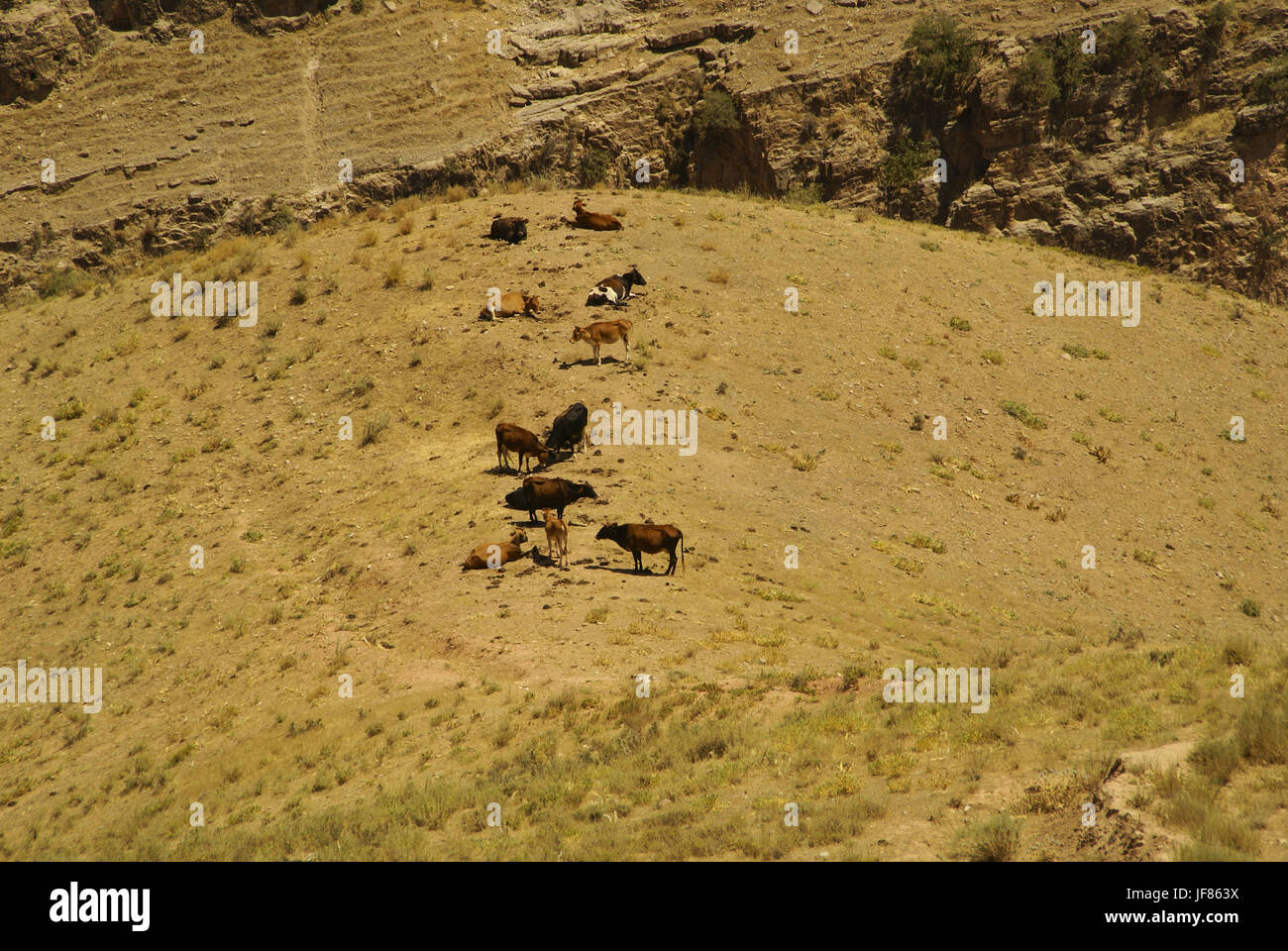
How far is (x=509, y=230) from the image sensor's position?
99.6 ft

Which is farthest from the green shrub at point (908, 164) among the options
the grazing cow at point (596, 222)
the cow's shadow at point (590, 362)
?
the cow's shadow at point (590, 362)

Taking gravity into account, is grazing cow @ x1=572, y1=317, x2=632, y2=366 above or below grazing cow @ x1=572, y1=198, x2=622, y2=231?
below

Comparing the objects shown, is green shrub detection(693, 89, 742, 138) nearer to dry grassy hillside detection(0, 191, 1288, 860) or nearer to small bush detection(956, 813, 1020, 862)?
dry grassy hillside detection(0, 191, 1288, 860)

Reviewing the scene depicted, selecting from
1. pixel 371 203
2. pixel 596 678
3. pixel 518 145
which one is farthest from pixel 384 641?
pixel 518 145

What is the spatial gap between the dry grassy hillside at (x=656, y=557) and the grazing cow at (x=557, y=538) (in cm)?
30

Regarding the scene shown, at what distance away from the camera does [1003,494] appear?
21844 mm

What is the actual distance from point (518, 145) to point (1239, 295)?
2799 centimetres

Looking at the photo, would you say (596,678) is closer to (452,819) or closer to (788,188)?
(452,819)

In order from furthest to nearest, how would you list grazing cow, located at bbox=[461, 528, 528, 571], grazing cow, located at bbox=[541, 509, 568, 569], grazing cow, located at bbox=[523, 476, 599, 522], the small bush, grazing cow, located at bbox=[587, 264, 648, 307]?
grazing cow, located at bbox=[587, 264, 648, 307] < grazing cow, located at bbox=[523, 476, 599, 522] < grazing cow, located at bbox=[461, 528, 528, 571] < grazing cow, located at bbox=[541, 509, 568, 569] < the small bush

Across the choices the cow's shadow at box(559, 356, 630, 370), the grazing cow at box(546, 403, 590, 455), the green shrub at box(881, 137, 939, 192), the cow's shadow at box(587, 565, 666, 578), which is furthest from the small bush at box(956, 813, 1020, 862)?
the green shrub at box(881, 137, 939, 192)

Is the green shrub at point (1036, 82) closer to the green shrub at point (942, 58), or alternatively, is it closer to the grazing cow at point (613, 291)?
the green shrub at point (942, 58)

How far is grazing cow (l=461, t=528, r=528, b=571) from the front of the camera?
1662cm

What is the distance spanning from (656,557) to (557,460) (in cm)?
334

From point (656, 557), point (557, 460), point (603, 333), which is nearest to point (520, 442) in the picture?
point (557, 460)
